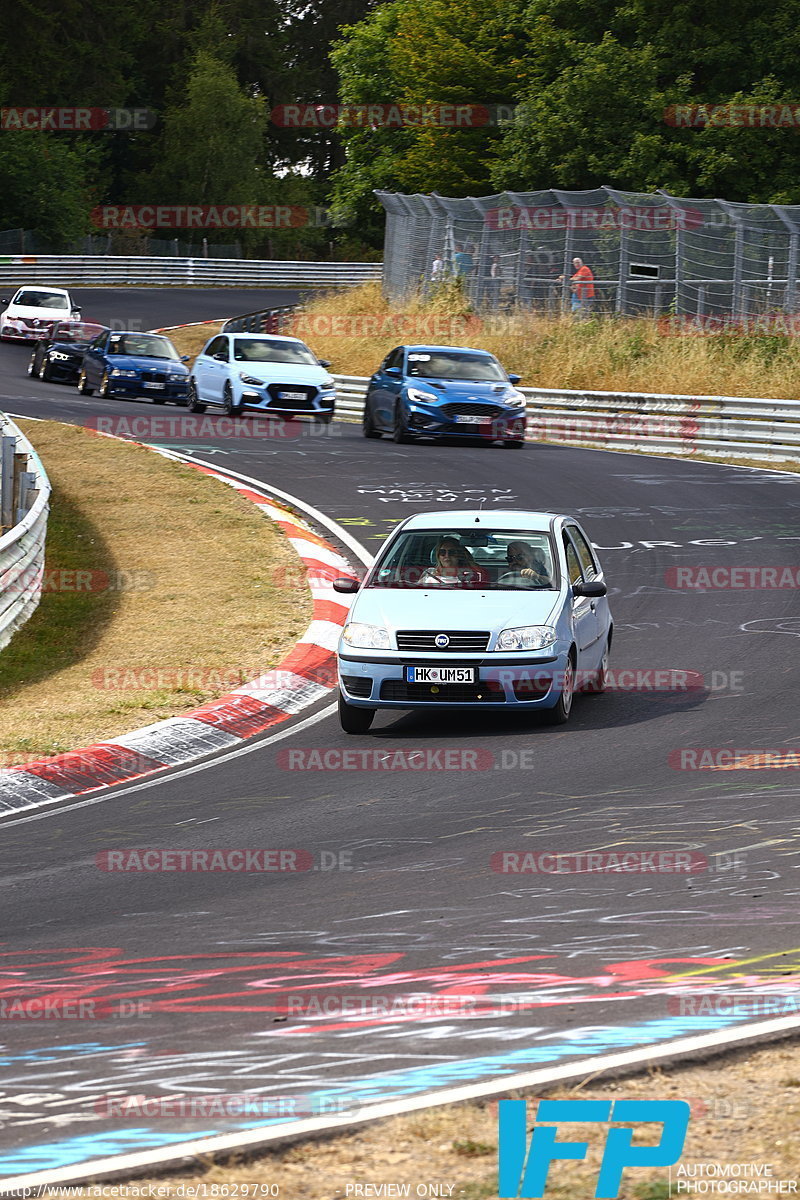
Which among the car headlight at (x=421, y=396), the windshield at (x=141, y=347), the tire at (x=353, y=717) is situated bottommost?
the tire at (x=353, y=717)

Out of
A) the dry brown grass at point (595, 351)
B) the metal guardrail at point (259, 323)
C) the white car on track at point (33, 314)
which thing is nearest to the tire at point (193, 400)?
the dry brown grass at point (595, 351)

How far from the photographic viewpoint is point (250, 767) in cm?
1043

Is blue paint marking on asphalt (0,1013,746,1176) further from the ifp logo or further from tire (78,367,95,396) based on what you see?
tire (78,367,95,396)

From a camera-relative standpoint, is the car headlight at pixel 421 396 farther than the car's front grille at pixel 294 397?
No

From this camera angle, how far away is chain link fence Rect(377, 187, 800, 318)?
30.9 metres

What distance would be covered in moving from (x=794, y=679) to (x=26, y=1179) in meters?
8.84

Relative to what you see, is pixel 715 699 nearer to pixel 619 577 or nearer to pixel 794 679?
pixel 794 679

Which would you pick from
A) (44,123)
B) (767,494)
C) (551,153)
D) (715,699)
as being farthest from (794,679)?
(44,123)

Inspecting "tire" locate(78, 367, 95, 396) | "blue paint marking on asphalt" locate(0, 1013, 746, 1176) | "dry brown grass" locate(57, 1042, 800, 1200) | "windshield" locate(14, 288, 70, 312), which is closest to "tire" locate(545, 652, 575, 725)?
"blue paint marking on asphalt" locate(0, 1013, 746, 1176)

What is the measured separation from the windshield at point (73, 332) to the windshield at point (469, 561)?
27046 mm

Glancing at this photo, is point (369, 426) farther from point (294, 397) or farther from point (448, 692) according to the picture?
point (448, 692)

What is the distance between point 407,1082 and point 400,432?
23235 mm

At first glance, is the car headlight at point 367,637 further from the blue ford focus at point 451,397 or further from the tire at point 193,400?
the tire at point 193,400

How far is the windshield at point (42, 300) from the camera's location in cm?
4753
